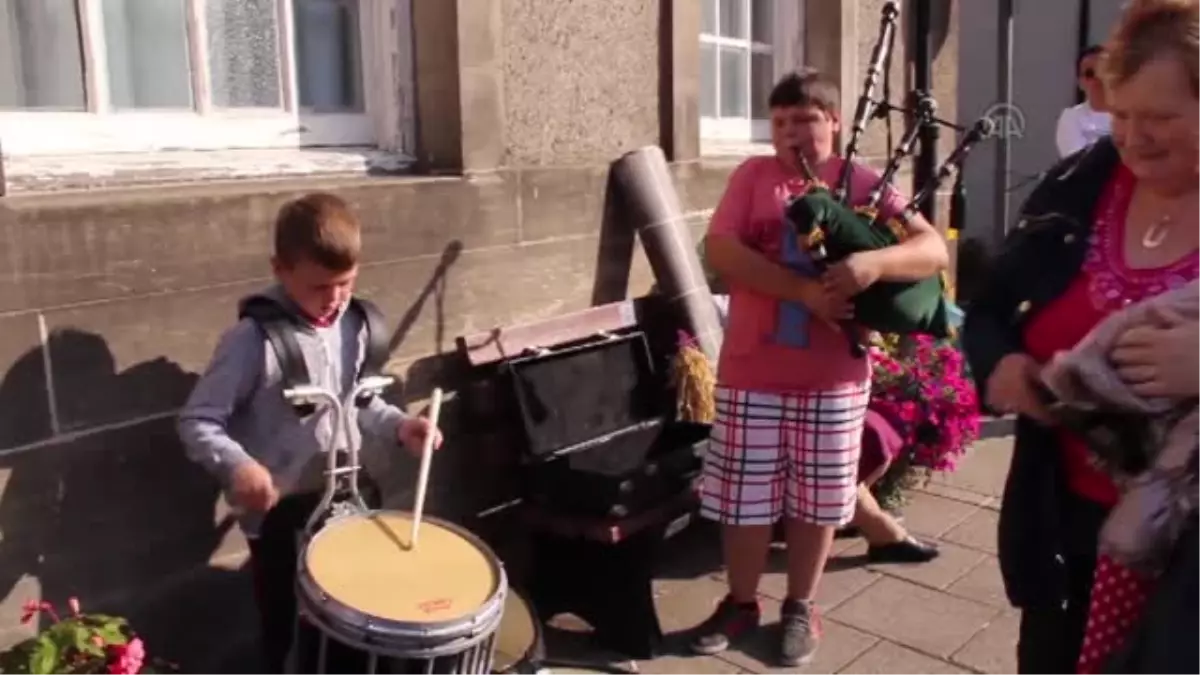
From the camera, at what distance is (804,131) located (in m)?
3.35

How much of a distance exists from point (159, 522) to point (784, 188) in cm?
197

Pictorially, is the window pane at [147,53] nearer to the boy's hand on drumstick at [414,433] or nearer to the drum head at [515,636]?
the boy's hand on drumstick at [414,433]

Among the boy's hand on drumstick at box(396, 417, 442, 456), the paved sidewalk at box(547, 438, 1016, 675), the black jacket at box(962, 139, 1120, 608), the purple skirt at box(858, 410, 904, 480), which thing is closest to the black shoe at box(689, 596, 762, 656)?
the paved sidewalk at box(547, 438, 1016, 675)

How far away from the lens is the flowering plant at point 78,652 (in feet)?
7.91

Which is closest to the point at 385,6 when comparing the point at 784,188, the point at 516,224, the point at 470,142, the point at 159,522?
the point at 470,142

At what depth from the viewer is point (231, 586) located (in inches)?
127

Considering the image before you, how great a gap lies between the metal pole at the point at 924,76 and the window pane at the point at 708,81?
1.45m

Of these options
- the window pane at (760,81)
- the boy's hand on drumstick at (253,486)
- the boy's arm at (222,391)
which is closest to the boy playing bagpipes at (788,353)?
the boy's arm at (222,391)

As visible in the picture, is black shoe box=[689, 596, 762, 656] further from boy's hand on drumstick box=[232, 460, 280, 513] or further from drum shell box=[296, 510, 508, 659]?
boy's hand on drumstick box=[232, 460, 280, 513]

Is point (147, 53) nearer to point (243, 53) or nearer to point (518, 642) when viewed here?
point (243, 53)

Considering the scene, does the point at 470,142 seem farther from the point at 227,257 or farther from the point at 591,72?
the point at 227,257

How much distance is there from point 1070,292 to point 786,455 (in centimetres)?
160

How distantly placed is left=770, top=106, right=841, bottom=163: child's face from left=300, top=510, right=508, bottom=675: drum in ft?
5.23

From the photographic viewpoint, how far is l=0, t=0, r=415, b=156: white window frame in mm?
2977
